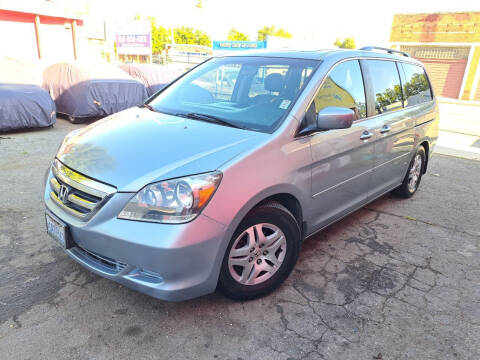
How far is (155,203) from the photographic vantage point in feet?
6.90

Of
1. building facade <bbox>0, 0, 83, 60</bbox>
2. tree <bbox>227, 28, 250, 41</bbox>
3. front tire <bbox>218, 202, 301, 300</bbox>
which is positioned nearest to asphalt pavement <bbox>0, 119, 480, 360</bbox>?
front tire <bbox>218, 202, 301, 300</bbox>

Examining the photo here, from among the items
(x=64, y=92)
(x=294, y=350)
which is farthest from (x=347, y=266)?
(x=64, y=92)

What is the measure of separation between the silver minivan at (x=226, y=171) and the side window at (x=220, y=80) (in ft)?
0.04

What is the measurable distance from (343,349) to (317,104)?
1742mm

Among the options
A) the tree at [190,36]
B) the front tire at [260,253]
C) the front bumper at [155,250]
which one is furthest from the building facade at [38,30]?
the tree at [190,36]

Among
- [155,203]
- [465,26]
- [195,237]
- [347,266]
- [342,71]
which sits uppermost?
[465,26]

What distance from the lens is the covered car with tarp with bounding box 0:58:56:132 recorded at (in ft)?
24.8

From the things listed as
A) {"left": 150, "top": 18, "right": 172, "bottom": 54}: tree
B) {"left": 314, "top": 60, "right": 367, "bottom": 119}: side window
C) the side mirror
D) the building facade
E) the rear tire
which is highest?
{"left": 150, "top": 18, "right": 172, "bottom": 54}: tree

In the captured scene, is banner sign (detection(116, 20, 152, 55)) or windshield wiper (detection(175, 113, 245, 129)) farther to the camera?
banner sign (detection(116, 20, 152, 55))

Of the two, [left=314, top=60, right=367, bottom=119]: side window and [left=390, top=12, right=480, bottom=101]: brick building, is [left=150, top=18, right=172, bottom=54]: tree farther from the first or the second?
[left=314, top=60, right=367, bottom=119]: side window

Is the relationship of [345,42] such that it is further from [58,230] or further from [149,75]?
[58,230]

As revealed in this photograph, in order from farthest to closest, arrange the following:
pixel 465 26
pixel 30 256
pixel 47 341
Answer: pixel 465 26 → pixel 30 256 → pixel 47 341

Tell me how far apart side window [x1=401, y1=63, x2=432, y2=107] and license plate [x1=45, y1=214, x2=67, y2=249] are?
147 inches

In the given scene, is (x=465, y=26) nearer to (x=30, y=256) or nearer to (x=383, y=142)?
(x=383, y=142)
